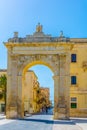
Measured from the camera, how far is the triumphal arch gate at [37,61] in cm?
3994

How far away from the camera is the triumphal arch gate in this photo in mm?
39938

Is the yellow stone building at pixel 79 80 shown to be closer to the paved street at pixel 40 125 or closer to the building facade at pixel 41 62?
the building facade at pixel 41 62

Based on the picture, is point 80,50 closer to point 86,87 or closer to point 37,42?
point 86,87

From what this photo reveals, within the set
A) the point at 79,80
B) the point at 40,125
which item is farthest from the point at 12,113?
the point at 40,125

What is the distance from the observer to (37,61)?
4059 centimetres

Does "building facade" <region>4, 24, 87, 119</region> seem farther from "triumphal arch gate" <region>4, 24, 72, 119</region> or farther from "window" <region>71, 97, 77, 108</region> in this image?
"window" <region>71, 97, 77, 108</region>

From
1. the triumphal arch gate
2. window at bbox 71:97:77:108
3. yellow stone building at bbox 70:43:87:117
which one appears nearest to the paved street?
the triumphal arch gate

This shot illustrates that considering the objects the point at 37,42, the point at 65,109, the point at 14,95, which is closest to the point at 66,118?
the point at 65,109

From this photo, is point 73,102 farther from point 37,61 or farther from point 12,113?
point 12,113


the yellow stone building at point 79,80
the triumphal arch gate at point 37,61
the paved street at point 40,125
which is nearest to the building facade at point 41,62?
the triumphal arch gate at point 37,61

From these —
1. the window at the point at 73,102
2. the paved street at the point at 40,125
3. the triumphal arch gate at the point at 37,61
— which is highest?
the triumphal arch gate at the point at 37,61

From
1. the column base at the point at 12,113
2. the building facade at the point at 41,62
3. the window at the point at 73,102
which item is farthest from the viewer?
the window at the point at 73,102

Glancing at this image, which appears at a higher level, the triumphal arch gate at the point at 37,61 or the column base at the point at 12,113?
the triumphal arch gate at the point at 37,61

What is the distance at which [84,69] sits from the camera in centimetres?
4616
